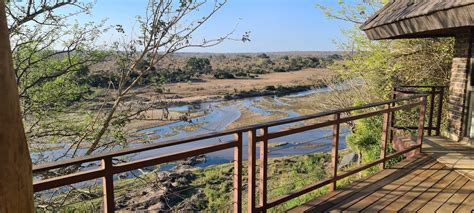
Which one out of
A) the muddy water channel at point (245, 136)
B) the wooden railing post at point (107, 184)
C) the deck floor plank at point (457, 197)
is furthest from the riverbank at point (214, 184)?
the wooden railing post at point (107, 184)

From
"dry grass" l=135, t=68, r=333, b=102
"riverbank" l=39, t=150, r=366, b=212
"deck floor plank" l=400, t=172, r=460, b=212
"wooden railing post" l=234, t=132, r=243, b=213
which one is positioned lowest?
"riverbank" l=39, t=150, r=366, b=212

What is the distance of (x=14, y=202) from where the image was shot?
111 cm

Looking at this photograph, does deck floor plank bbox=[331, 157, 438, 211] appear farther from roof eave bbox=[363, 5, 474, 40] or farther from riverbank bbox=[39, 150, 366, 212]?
riverbank bbox=[39, 150, 366, 212]

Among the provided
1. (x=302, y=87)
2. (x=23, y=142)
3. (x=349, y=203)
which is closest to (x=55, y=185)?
(x=23, y=142)

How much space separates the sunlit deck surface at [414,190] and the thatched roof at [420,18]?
171 cm

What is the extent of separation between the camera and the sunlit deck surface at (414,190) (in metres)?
3.46

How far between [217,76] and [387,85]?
28.8m

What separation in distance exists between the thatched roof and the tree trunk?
3735 mm

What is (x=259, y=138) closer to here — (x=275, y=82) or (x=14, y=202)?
(x=14, y=202)

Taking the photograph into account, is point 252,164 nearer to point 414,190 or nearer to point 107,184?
point 107,184

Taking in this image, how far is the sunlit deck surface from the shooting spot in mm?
3465

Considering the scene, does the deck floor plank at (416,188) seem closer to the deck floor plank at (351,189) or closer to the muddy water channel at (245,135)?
the deck floor plank at (351,189)

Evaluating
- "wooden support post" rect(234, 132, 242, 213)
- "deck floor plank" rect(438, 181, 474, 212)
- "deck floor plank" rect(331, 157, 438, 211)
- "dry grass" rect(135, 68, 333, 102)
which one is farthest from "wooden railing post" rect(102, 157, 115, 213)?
"dry grass" rect(135, 68, 333, 102)

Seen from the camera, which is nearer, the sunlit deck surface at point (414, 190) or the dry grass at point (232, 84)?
the sunlit deck surface at point (414, 190)
